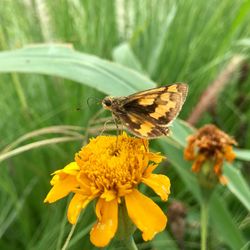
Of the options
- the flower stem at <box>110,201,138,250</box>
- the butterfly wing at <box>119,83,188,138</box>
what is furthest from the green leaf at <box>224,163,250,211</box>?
the flower stem at <box>110,201,138,250</box>

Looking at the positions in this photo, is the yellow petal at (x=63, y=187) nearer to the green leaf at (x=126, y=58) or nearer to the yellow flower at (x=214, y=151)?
the yellow flower at (x=214, y=151)

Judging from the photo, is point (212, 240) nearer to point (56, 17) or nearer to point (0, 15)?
point (56, 17)

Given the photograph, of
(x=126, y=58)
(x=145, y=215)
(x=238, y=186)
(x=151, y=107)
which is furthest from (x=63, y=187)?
(x=126, y=58)

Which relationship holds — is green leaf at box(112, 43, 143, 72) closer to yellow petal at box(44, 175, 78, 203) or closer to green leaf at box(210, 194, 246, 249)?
green leaf at box(210, 194, 246, 249)

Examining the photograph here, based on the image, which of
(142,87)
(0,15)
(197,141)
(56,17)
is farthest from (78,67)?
(0,15)

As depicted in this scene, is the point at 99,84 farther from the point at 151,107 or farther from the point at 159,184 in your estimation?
the point at 159,184

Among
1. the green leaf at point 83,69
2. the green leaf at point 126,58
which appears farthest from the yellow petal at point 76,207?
the green leaf at point 126,58

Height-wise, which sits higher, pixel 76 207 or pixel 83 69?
pixel 76 207
